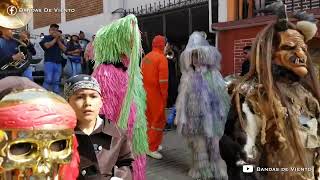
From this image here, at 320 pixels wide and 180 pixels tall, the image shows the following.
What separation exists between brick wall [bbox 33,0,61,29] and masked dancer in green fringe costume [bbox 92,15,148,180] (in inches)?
425

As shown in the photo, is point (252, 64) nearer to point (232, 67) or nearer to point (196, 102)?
point (196, 102)

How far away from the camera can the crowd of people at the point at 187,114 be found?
168 centimetres

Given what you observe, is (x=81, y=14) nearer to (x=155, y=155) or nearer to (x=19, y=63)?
(x=155, y=155)

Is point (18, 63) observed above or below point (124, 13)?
below

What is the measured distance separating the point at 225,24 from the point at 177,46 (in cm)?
227

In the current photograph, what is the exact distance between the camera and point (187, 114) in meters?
4.95

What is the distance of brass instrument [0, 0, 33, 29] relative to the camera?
343 cm

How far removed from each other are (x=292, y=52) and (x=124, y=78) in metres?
1.51

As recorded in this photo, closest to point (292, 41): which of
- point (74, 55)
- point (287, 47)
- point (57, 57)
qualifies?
point (287, 47)

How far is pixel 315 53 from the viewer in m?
6.71

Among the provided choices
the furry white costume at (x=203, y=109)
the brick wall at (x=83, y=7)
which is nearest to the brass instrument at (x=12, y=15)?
the furry white costume at (x=203, y=109)

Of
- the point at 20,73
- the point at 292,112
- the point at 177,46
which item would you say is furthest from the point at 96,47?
the point at 177,46

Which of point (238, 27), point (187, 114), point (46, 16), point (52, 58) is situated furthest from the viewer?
point (46, 16)

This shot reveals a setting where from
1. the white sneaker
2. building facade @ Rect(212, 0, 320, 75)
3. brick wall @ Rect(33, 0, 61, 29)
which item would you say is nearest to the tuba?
the white sneaker
